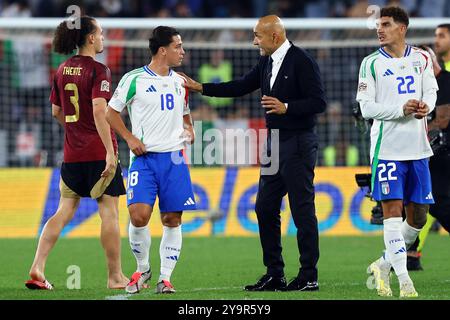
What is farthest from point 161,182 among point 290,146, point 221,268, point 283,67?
point 221,268

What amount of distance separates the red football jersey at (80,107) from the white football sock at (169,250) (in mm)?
1125

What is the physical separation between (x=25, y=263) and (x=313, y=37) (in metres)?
8.04

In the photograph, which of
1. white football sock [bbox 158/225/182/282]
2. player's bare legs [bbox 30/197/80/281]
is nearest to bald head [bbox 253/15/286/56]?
white football sock [bbox 158/225/182/282]

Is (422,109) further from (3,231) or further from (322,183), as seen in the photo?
(3,231)

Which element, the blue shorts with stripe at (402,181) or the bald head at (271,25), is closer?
the blue shorts with stripe at (402,181)

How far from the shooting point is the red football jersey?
389 inches

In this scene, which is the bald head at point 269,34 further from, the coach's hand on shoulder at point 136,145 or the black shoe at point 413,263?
the black shoe at point 413,263

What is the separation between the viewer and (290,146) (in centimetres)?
954

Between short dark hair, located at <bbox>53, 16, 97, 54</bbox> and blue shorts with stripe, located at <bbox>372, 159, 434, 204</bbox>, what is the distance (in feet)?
9.67

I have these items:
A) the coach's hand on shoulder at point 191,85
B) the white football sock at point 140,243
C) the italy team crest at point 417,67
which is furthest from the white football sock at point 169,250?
the italy team crest at point 417,67

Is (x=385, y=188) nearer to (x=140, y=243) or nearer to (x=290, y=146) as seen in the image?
(x=290, y=146)

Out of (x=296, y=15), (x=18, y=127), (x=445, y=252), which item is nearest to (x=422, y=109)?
(x=445, y=252)

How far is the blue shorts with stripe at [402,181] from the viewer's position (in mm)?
8773

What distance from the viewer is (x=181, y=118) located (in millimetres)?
9281
